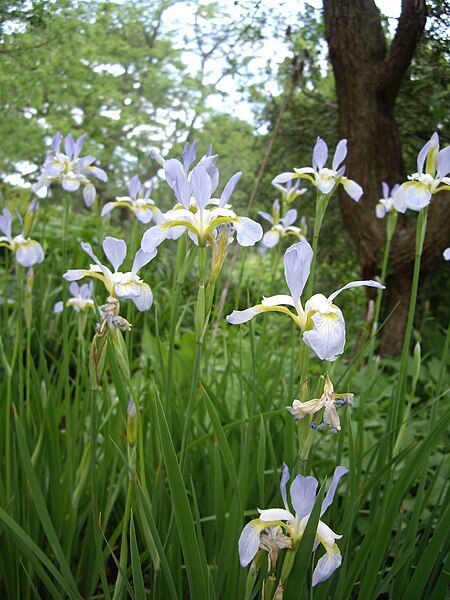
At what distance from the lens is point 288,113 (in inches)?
177

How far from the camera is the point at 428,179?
1.35 meters

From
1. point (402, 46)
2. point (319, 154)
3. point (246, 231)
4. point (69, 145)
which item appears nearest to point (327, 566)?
point (246, 231)

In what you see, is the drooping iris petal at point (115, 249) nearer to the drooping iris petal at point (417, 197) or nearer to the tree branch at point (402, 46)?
the drooping iris petal at point (417, 197)

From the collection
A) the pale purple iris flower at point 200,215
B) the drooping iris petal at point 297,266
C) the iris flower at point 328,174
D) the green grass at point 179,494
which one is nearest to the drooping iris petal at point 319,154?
the iris flower at point 328,174

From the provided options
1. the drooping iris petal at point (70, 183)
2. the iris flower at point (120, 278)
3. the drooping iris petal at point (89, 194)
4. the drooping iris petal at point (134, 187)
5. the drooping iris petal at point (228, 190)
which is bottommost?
the drooping iris petal at point (89, 194)

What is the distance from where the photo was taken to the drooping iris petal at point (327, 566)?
0.90m

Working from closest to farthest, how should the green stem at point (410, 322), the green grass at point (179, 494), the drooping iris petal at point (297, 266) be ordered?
the drooping iris petal at point (297, 266) < the green grass at point (179, 494) < the green stem at point (410, 322)

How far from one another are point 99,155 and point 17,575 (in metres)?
4.28

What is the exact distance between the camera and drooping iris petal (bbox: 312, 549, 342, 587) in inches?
35.4

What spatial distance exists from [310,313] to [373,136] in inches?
107

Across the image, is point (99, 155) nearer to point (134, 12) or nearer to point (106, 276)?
point (134, 12)

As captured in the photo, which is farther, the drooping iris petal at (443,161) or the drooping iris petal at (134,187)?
the drooping iris petal at (134,187)

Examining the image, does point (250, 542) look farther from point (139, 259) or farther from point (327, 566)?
point (139, 259)

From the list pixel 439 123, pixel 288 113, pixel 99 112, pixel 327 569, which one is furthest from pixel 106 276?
pixel 99 112
